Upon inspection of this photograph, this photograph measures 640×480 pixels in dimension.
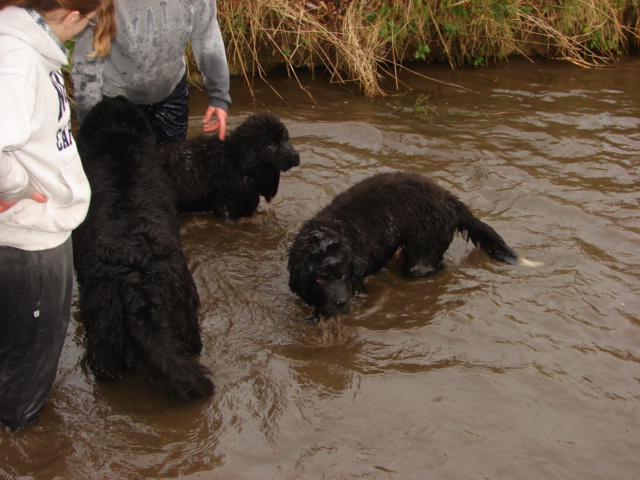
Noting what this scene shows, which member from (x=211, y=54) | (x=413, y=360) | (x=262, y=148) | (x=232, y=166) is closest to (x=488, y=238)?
(x=413, y=360)

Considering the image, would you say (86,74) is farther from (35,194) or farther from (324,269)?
(324,269)

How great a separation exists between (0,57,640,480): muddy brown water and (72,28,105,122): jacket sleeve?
1423 millimetres

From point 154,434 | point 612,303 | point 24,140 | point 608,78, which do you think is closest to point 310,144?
point 612,303

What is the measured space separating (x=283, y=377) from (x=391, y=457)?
84 cm

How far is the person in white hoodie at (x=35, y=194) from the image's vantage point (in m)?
2.09

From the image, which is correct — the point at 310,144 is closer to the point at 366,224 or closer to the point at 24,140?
the point at 366,224

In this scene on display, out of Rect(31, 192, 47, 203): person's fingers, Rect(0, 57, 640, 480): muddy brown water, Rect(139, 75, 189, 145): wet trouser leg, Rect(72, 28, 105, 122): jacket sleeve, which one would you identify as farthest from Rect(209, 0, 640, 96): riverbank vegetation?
Rect(31, 192, 47, 203): person's fingers

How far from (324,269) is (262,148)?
181 centimetres

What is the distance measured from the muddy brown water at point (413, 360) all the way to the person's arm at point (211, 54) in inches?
46.6

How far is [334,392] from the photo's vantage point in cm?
330

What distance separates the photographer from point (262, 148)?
512 cm

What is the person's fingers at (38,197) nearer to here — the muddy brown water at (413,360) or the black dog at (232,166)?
the muddy brown water at (413,360)

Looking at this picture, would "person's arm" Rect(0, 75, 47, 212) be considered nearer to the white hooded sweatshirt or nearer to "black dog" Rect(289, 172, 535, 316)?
the white hooded sweatshirt

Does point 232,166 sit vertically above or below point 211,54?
below
